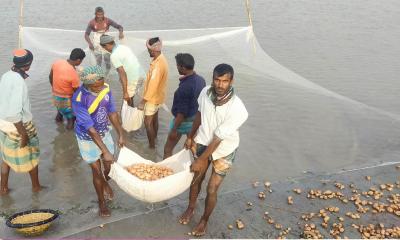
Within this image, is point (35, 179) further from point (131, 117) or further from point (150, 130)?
point (150, 130)

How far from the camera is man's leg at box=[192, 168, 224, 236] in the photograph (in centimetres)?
322

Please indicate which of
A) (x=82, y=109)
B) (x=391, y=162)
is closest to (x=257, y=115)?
(x=391, y=162)

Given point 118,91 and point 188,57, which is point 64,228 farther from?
point 118,91

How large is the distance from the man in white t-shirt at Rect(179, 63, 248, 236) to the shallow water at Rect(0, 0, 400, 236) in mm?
815

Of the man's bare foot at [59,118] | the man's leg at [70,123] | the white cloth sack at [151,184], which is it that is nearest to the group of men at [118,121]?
the white cloth sack at [151,184]

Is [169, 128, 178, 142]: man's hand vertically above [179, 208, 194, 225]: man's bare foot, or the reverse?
[169, 128, 178, 142]: man's hand

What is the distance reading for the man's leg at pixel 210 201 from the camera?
127 inches

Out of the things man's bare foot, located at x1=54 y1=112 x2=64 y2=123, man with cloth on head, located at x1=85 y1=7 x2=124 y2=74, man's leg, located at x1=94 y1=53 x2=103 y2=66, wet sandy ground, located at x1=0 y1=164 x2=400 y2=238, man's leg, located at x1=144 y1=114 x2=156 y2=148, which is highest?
man with cloth on head, located at x1=85 y1=7 x2=124 y2=74

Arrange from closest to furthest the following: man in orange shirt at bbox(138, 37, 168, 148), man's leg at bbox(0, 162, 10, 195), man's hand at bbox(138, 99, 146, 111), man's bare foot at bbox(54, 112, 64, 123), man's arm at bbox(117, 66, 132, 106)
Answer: man's leg at bbox(0, 162, 10, 195)
man in orange shirt at bbox(138, 37, 168, 148)
man's hand at bbox(138, 99, 146, 111)
man's arm at bbox(117, 66, 132, 106)
man's bare foot at bbox(54, 112, 64, 123)

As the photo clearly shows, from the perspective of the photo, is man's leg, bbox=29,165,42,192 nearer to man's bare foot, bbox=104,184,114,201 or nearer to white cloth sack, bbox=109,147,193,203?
man's bare foot, bbox=104,184,114,201

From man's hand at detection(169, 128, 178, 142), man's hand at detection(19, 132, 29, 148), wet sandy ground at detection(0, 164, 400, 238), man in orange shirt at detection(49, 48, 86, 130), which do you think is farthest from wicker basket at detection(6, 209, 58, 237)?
man in orange shirt at detection(49, 48, 86, 130)

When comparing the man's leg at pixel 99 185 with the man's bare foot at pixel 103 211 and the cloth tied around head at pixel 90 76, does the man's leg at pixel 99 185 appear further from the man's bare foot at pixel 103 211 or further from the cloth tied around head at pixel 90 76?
the cloth tied around head at pixel 90 76

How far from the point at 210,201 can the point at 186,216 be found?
42cm

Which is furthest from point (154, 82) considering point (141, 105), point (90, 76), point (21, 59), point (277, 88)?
point (277, 88)
